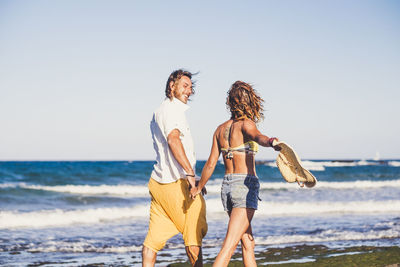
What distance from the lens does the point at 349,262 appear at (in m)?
6.67

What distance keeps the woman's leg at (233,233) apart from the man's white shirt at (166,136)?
2.06ft

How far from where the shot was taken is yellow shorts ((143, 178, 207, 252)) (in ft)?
14.1

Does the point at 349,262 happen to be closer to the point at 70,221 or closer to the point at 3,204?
the point at 70,221

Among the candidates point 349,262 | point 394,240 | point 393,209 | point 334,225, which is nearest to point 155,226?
point 349,262

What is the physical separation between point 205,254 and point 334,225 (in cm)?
504

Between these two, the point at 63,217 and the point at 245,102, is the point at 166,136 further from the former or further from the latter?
the point at 63,217

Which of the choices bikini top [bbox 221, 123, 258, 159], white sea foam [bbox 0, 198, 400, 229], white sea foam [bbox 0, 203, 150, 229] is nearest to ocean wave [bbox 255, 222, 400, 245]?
white sea foam [bbox 0, 198, 400, 229]

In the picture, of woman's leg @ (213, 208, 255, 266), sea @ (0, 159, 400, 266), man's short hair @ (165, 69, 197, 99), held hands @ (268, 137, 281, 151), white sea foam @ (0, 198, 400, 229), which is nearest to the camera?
held hands @ (268, 137, 281, 151)

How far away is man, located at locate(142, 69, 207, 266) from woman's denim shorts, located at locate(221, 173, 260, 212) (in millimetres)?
332

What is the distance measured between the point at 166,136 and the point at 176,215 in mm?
732

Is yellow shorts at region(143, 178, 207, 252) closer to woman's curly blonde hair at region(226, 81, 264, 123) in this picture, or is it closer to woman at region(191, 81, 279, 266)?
woman at region(191, 81, 279, 266)

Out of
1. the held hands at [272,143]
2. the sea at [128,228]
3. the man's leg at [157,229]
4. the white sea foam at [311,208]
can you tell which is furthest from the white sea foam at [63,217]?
the held hands at [272,143]

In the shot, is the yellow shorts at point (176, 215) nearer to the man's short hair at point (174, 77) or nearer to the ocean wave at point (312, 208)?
the man's short hair at point (174, 77)

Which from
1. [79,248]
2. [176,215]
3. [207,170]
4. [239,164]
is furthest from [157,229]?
[79,248]
